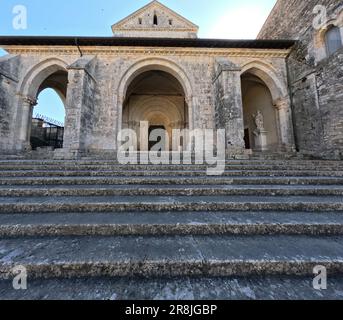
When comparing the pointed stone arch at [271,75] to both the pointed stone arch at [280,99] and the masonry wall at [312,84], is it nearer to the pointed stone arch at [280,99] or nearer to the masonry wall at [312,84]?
the pointed stone arch at [280,99]

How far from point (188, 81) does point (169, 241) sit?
9884 mm

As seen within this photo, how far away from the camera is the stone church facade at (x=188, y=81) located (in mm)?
7867

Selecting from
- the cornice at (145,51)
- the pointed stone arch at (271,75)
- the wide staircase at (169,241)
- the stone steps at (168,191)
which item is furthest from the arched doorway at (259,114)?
the wide staircase at (169,241)

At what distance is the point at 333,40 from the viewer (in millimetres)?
7547

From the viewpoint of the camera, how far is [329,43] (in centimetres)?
774

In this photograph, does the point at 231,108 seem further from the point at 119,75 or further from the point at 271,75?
the point at 119,75

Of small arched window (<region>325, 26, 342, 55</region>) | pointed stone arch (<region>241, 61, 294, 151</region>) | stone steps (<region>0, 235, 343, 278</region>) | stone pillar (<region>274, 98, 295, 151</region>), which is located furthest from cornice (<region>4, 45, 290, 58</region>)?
stone steps (<region>0, 235, 343, 278</region>)

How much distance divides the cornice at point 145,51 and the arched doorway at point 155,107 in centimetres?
439

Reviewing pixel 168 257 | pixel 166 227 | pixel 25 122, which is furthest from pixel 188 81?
pixel 168 257

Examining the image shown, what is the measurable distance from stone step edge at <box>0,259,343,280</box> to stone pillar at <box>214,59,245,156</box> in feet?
20.3

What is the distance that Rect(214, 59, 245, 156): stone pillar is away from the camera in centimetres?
768

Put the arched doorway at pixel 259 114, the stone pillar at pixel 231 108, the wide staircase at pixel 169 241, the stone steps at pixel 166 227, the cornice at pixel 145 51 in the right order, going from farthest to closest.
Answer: the arched doorway at pixel 259 114 → the cornice at pixel 145 51 → the stone pillar at pixel 231 108 → the stone steps at pixel 166 227 → the wide staircase at pixel 169 241

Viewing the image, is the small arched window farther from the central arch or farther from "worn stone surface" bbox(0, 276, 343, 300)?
"worn stone surface" bbox(0, 276, 343, 300)
